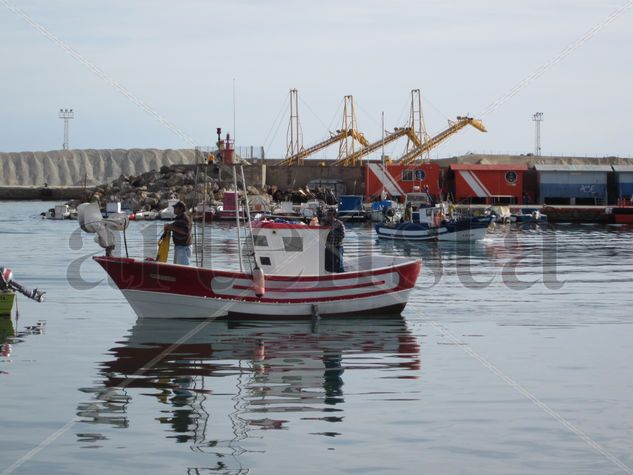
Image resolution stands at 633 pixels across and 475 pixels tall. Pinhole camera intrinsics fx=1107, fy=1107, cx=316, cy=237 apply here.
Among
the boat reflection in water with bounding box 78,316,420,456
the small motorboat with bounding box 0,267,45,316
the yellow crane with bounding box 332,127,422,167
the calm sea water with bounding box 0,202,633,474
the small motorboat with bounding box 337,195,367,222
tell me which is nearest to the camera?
the calm sea water with bounding box 0,202,633,474

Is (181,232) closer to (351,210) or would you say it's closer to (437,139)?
(351,210)

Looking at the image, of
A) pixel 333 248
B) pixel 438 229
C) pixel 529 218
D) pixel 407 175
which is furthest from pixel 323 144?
pixel 333 248

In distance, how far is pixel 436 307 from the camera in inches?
1242

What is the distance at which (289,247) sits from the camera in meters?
27.6

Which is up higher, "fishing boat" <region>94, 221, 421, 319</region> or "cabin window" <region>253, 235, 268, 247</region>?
"cabin window" <region>253, 235, 268, 247</region>

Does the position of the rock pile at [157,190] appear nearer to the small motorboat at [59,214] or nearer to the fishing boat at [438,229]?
the small motorboat at [59,214]

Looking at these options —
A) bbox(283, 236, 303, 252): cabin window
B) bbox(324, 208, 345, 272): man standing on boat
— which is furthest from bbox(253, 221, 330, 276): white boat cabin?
bbox(324, 208, 345, 272): man standing on boat

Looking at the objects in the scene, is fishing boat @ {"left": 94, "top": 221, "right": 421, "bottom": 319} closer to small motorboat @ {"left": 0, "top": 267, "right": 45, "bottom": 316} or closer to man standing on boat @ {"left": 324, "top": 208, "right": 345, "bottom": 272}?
man standing on boat @ {"left": 324, "top": 208, "right": 345, "bottom": 272}

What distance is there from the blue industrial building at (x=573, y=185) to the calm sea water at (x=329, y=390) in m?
77.9

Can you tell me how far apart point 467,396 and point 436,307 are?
13219 mm

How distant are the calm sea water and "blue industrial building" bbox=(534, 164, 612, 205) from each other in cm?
7789

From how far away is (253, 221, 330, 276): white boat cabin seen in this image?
27.5 m

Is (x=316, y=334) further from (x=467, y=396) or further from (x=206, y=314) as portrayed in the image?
(x=467, y=396)

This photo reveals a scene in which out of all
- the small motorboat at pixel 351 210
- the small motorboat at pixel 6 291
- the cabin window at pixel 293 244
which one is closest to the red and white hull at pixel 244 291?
the cabin window at pixel 293 244
